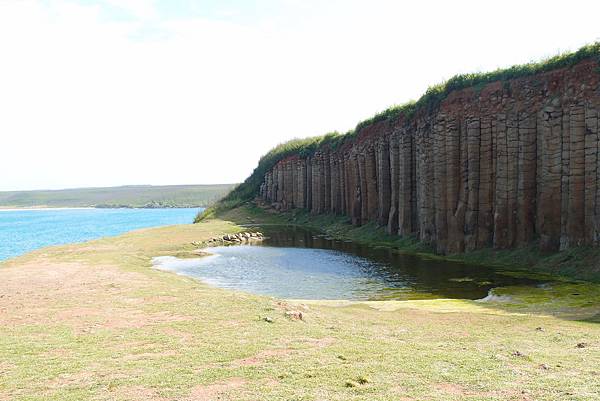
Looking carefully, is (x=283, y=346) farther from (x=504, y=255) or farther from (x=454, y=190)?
(x=454, y=190)

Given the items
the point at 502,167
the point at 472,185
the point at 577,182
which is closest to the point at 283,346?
the point at 577,182

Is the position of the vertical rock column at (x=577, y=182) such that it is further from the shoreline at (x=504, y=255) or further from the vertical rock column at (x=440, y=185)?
the vertical rock column at (x=440, y=185)

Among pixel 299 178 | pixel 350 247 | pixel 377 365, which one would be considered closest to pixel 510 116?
pixel 350 247

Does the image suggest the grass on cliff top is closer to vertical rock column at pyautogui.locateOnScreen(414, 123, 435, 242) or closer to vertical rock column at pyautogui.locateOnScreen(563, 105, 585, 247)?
vertical rock column at pyautogui.locateOnScreen(414, 123, 435, 242)

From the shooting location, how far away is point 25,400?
10.1m

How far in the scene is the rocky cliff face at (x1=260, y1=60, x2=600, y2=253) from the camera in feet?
96.4

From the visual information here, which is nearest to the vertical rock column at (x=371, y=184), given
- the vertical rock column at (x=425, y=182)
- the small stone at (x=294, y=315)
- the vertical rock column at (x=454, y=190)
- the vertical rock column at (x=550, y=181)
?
the vertical rock column at (x=425, y=182)

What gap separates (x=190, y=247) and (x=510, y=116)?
28.9 metres

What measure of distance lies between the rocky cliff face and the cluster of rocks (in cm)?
1404

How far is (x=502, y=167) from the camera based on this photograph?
34.3 metres

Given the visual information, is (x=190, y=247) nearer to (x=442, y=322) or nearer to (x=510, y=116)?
(x=510, y=116)

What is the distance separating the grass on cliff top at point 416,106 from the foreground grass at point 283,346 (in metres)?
15.6

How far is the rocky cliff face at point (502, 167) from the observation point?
2939 centimetres

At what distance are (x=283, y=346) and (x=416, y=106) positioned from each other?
37.8 m
